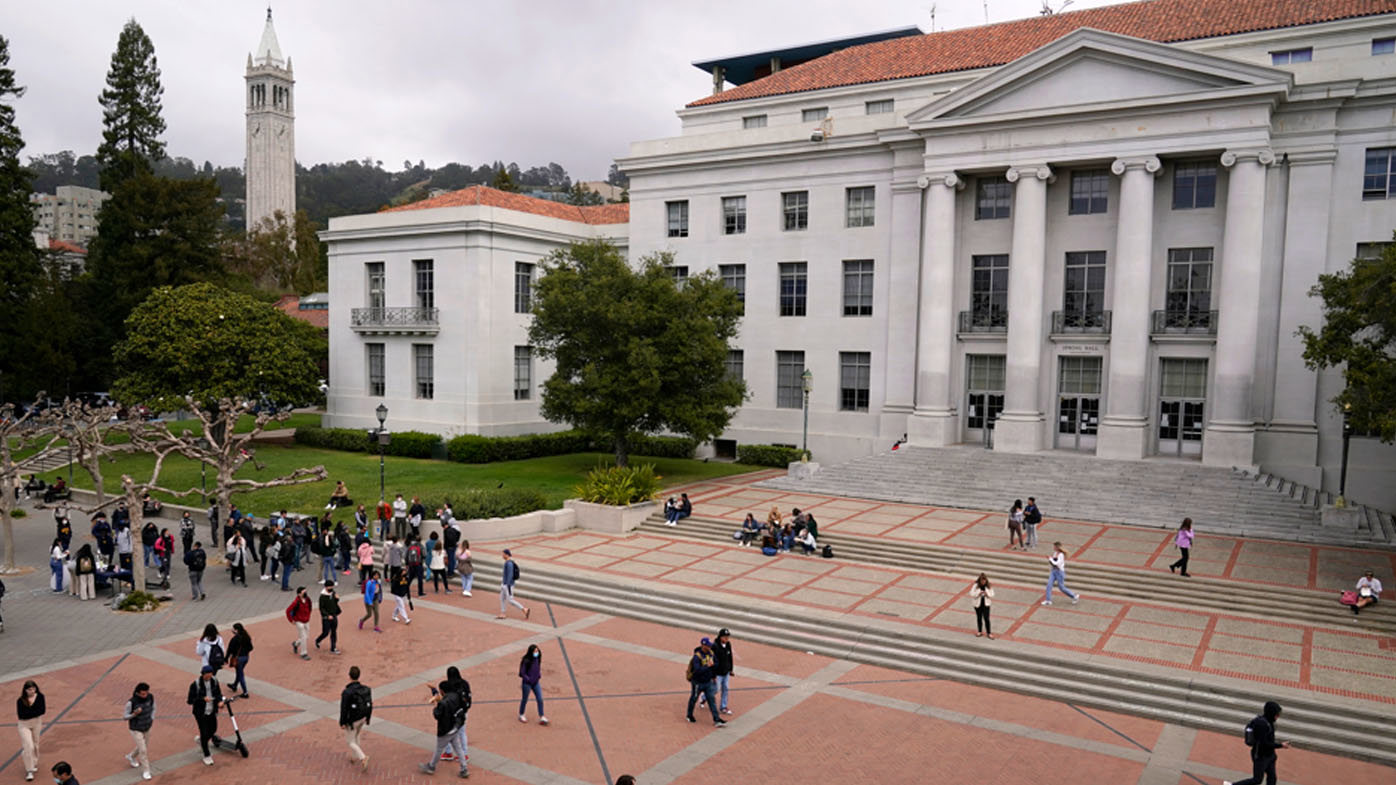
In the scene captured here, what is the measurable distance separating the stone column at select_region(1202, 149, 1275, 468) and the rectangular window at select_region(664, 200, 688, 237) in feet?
74.2

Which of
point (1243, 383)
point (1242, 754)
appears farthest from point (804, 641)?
point (1243, 383)

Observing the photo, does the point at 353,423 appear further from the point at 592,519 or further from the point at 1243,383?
the point at 1243,383

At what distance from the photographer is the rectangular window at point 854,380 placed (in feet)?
132

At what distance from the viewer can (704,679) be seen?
14.6 m

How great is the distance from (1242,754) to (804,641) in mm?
7870

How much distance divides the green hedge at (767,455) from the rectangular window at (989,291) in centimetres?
956

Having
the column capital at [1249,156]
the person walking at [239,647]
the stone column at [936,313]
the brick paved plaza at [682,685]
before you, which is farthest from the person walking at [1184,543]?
the person walking at [239,647]

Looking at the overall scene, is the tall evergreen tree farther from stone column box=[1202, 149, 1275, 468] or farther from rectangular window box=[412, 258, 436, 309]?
stone column box=[1202, 149, 1275, 468]

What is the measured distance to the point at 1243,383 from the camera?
1241 inches

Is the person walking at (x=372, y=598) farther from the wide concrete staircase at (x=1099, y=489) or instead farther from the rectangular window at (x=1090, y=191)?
the rectangular window at (x=1090, y=191)

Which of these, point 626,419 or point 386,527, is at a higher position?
point 626,419

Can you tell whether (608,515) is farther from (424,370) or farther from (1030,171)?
(1030,171)

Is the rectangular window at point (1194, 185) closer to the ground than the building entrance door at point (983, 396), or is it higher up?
higher up

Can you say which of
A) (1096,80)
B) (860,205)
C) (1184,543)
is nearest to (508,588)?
(1184,543)
